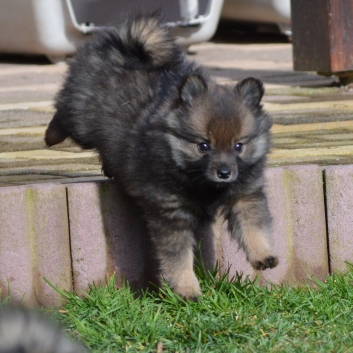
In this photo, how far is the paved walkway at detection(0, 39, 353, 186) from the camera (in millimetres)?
4918

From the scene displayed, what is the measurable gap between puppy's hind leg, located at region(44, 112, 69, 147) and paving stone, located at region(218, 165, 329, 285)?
1.12m

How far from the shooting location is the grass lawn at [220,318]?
139 inches

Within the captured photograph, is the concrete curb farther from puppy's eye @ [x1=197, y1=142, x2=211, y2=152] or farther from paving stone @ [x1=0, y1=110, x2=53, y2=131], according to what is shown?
paving stone @ [x1=0, y1=110, x2=53, y2=131]

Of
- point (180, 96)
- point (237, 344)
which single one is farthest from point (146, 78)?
point (237, 344)

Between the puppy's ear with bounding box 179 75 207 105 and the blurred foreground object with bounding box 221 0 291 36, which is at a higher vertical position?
the puppy's ear with bounding box 179 75 207 105

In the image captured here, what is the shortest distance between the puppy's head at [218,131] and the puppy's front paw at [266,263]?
0.42 m

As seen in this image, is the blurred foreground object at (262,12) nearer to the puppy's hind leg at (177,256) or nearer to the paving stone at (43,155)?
the paving stone at (43,155)

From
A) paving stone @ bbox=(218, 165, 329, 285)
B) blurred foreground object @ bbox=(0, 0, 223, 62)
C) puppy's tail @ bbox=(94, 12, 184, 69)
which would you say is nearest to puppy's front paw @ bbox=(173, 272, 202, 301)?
paving stone @ bbox=(218, 165, 329, 285)

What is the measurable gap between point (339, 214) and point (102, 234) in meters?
1.11

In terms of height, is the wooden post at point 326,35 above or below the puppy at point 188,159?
below

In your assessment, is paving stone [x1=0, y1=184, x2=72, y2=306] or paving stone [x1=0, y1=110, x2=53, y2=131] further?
paving stone [x1=0, y1=110, x2=53, y2=131]

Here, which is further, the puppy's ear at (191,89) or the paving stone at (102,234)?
the paving stone at (102,234)

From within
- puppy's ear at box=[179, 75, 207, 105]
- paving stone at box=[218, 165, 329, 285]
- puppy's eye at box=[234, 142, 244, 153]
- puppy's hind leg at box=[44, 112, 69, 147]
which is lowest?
paving stone at box=[218, 165, 329, 285]

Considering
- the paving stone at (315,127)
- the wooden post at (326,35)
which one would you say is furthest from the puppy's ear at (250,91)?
the wooden post at (326,35)
